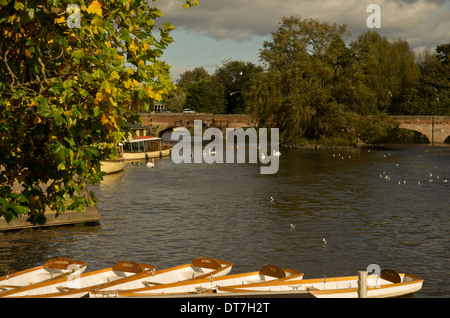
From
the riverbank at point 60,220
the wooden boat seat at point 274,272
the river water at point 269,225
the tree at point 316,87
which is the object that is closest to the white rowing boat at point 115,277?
the wooden boat seat at point 274,272

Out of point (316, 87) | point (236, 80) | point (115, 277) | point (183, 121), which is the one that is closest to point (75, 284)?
point (115, 277)

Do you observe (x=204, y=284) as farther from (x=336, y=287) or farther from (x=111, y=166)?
(x=111, y=166)

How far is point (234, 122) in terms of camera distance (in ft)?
406

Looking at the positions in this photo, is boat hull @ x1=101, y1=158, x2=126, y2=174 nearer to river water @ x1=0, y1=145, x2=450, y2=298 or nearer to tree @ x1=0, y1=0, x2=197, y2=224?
river water @ x1=0, y1=145, x2=450, y2=298

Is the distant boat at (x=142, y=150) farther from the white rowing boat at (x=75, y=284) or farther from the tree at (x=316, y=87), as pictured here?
the white rowing boat at (x=75, y=284)

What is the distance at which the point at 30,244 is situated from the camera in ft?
102

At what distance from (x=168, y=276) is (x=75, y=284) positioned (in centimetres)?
348

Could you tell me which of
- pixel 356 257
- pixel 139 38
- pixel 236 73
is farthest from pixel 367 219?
pixel 236 73

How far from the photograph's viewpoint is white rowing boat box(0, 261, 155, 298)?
19.6m

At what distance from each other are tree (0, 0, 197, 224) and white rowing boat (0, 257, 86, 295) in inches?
259

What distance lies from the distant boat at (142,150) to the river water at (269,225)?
15870 millimetres

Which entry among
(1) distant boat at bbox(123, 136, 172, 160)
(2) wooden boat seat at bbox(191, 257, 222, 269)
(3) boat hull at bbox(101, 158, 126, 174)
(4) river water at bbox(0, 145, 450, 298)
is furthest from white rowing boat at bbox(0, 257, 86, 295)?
(1) distant boat at bbox(123, 136, 172, 160)
